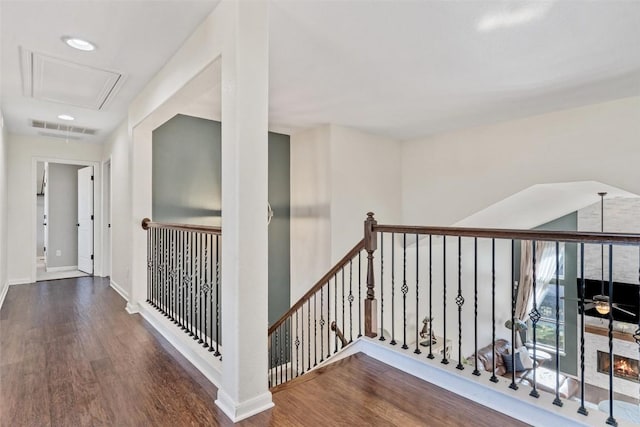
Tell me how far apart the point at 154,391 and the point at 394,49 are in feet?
9.52

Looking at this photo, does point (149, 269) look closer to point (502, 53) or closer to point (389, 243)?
point (389, 243)

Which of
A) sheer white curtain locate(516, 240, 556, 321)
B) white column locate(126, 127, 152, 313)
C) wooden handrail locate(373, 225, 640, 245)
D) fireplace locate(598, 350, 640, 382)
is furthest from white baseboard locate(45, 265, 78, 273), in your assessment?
fireplace locate(598, 350, 640, 382)

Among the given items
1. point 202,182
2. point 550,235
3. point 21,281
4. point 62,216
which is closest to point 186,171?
point 202,182

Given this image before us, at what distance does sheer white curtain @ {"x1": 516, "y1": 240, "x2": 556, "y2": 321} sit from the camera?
25.8ft

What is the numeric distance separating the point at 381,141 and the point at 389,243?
158 centimetres

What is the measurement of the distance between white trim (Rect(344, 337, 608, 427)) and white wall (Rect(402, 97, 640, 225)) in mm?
2822

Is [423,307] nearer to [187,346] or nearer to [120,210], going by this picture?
[187,346]

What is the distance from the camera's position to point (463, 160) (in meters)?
4.68

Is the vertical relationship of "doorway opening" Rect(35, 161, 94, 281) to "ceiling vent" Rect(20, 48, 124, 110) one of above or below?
below

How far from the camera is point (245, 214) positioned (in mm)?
1822

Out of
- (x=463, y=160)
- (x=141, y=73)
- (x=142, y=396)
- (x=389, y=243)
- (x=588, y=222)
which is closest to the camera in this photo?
(x=142, y=396)

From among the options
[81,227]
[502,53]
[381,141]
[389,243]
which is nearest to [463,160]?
[381,141]

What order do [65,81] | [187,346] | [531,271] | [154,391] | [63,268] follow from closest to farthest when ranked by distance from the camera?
[154,391] → [187,346] → [65,81] → [63,268] → [531,271]

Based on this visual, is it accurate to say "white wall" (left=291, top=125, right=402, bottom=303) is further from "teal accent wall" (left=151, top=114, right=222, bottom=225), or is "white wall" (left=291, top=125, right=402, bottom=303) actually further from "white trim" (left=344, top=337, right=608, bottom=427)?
"white trim" (left=344, top=337, right=608, bottom=427)
